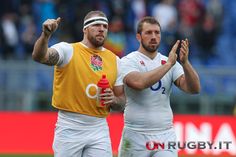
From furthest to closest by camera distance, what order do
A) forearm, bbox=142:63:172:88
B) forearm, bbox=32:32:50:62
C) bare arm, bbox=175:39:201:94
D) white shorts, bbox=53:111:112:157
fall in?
white shorts, bbox=53:111:112:157 < bare arm, bbox=175:39:201:94 < forearm, bbox=142:63:172:88 < forearm, bbox=32:32:50:62

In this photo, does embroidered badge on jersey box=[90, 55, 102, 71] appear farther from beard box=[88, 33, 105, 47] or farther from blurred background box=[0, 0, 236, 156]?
blurred background box=[0, 0, 236, 156]

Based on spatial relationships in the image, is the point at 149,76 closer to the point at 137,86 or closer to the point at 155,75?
the point at 155,75

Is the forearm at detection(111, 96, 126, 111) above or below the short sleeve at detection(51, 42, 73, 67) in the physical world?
below

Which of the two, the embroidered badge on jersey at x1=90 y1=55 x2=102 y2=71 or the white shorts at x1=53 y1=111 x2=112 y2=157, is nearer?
the white shorts at x1=53 y1=111 x2=112 y2=157

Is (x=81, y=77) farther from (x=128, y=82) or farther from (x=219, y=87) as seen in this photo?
(x=219, y=87)

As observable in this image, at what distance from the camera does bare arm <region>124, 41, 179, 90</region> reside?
35.0 feet

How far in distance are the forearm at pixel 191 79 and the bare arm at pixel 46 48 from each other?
5.22 feet

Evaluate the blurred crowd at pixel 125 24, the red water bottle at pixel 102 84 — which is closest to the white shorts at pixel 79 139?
the red water bottle at pixel 102 84

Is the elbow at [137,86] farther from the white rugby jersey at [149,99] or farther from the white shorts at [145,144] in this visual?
the white shorts at [145,144]

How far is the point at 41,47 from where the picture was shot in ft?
33.7

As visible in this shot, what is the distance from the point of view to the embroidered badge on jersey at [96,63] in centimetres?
1107

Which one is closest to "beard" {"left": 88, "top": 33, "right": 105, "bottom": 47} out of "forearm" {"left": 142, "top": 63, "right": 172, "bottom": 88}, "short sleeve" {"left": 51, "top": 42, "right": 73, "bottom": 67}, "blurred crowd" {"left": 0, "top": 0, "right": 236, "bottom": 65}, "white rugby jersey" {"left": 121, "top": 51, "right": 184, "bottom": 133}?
"short sleeve" {"left": 51, "top": 42, "right": 73, "bottom": 67}

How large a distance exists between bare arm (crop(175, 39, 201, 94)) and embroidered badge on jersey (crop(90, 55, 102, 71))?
1.04 meters

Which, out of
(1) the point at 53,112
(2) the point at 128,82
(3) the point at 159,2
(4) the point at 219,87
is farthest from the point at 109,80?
(3) the point at 159,2
